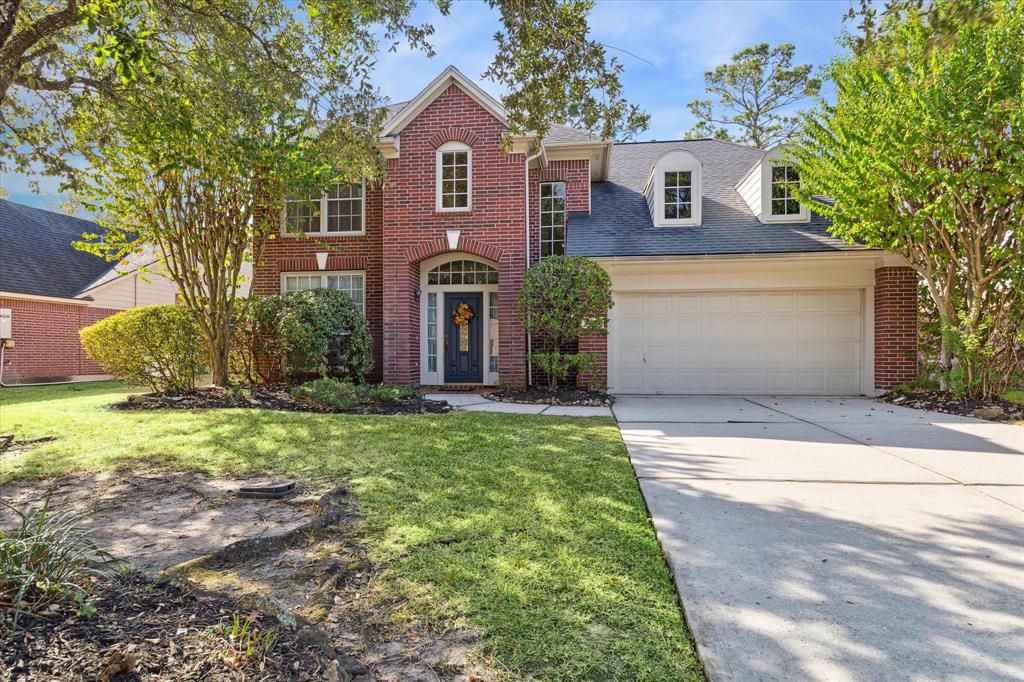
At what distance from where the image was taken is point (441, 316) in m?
11.2

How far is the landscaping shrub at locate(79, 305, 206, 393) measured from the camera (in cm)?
822

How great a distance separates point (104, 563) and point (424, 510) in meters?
1.56

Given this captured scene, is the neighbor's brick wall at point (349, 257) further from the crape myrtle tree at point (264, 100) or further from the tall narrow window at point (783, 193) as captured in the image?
the tall narrow window at point (783, 193)

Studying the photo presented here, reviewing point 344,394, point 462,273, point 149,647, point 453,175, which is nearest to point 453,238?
point 462,273

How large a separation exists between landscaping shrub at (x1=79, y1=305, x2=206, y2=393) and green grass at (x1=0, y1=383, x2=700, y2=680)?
5.42ft

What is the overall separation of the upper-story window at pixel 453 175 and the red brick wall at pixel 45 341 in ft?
43.5

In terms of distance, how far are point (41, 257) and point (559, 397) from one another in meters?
18.0

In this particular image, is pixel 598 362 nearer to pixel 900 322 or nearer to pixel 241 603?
pixel 900 322

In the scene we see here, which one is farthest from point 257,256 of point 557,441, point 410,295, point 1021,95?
point 1021,95

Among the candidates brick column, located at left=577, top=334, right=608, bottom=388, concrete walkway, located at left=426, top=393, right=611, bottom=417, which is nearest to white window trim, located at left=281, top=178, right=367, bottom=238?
concrete walkway, located at left=426, top=393, right=611, bottom=417

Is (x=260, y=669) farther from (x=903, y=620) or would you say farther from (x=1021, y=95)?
(x=1021, y=95)

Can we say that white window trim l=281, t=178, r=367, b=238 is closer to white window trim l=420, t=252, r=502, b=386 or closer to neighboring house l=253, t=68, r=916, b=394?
neighboring house l=253, t=68, r=916, b=394

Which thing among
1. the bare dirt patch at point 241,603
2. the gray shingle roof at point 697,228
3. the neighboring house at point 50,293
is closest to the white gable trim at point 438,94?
the gray shingle roof at point 697,228

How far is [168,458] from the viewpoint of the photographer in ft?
15.0
